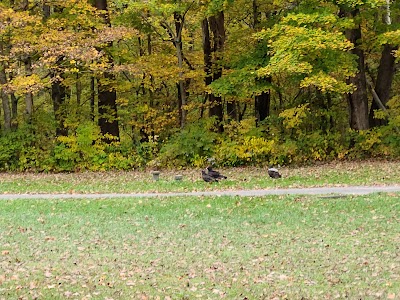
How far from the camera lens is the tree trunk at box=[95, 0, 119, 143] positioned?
25656 millimetres

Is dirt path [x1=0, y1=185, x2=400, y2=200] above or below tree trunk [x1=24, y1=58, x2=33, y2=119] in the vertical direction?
below

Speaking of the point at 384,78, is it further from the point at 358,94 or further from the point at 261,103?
the point at 261,103

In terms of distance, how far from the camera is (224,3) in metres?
23.0

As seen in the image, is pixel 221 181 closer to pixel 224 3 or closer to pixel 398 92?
pixel 224 3

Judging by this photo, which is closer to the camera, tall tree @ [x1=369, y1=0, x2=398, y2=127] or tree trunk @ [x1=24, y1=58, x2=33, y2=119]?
tree trunk @ [x1=24, y1=58, x2=33, y2=119]

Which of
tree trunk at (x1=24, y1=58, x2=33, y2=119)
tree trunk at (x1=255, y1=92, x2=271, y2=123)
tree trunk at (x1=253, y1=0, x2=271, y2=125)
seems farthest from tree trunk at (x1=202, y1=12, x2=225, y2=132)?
tree trunk at (x1=24, y1=58, x2=33, y2=119)

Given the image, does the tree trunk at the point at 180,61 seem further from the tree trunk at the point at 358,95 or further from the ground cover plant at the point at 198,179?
the tree trunk at the point at 358,95

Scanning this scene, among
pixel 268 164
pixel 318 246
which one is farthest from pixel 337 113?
pixel 318 246

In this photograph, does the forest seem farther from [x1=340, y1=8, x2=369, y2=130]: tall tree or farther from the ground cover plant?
the ground cover plant

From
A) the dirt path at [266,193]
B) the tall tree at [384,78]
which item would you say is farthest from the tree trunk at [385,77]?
the dirt path at [266,193]

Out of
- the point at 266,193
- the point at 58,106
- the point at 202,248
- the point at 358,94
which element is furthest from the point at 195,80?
the point at 202,248

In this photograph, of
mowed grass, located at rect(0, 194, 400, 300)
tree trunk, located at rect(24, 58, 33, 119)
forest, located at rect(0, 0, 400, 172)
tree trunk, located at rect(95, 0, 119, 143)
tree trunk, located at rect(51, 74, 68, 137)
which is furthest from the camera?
tree trunk, located at rect(95, 0, 119, 143)

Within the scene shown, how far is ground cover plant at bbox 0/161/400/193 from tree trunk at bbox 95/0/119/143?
4.18 metres

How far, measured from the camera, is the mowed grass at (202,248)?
293 inches
